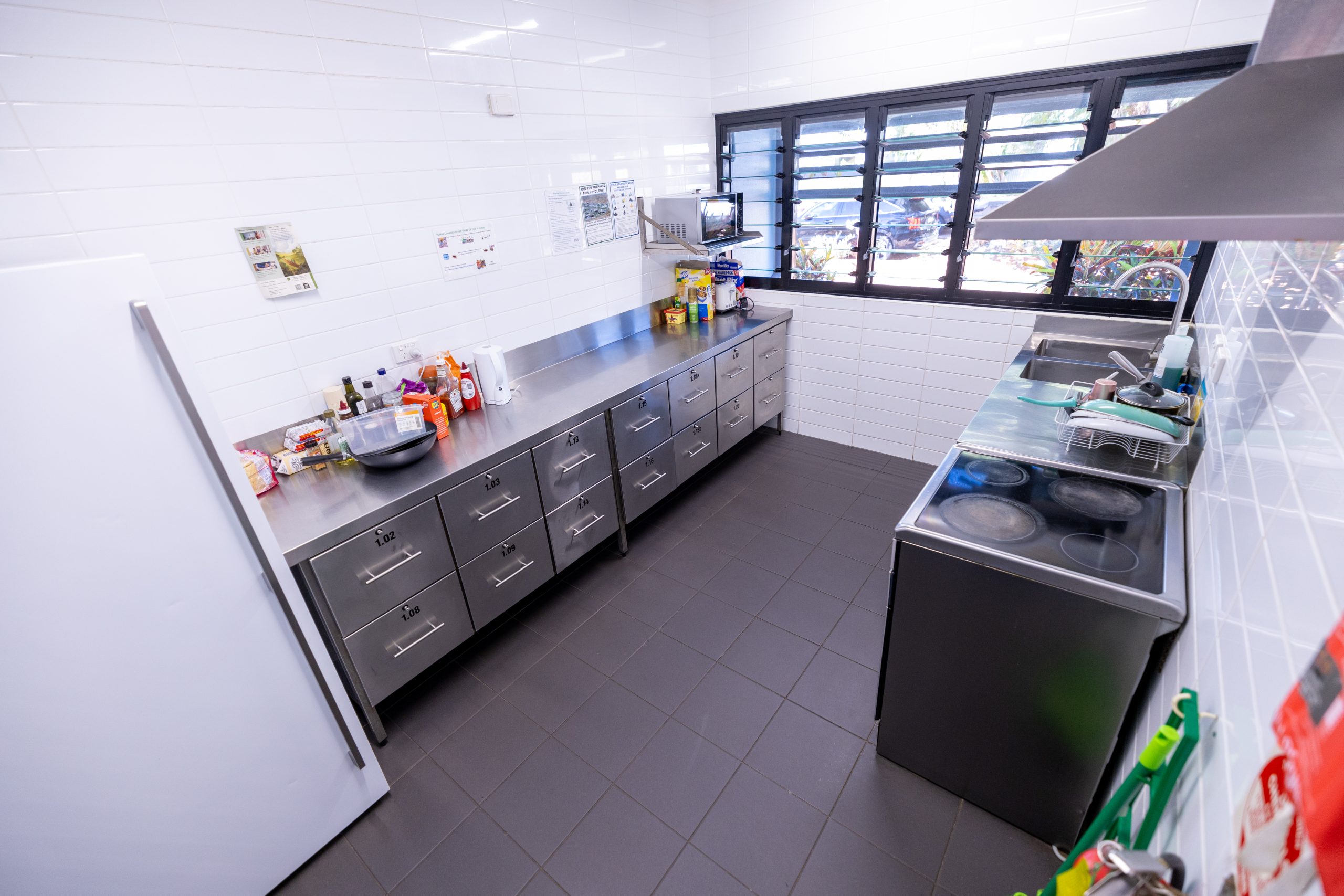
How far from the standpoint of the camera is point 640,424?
2.66 metres

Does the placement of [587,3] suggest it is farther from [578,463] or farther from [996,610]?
[996,610]

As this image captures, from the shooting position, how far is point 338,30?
189 centimetres

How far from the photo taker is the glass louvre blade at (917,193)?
9.26 ft

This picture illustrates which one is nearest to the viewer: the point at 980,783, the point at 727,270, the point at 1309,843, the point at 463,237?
the point at 1309,843

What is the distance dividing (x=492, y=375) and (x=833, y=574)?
5.78 ft

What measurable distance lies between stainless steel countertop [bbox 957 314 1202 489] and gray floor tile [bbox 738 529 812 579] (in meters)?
1.05

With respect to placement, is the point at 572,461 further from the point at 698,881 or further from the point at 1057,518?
the point at 1057,518

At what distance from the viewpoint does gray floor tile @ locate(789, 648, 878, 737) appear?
191cm

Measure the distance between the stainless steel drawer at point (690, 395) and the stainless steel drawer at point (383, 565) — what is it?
52.1 inches

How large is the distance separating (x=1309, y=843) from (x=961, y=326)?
2977 millimetres

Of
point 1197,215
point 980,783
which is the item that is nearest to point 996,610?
point 980,783

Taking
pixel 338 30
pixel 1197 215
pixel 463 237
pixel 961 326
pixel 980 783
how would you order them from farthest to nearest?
1. pixel 961 326
2. pixel 463 237
3. pixel 338 30
4. pixel 980 783
5. pixel 1197 215

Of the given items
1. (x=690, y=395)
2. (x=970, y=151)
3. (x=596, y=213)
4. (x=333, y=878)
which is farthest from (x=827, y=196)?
(x=333, y=878)

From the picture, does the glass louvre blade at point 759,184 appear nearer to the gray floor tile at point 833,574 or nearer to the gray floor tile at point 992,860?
the gray floor tile at point 833,574
